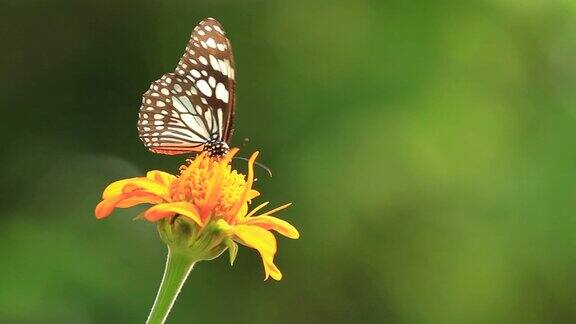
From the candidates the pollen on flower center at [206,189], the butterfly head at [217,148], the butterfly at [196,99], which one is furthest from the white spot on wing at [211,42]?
the pollen on flower center at [206,189]

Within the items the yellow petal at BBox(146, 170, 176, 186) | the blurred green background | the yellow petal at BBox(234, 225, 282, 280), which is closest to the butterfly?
the yellow petal at BBox(146, 170, 176, 186)

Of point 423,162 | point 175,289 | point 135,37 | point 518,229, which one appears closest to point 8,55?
point 135,37

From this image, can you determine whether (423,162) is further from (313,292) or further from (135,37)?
(135,37)

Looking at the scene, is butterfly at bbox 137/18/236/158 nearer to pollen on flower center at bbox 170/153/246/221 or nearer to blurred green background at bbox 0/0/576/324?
pollen on flower center at bbox 170/153/246/221

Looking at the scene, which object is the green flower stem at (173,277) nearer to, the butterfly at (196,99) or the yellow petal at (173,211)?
the yellow petal at (173,211)

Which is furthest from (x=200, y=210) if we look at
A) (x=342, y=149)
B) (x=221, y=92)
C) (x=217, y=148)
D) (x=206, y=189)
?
(x=342, y=149)

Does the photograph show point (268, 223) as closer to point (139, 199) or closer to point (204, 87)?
point (139, 199)

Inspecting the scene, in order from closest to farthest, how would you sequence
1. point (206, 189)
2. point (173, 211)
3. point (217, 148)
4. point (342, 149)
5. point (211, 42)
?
point (173, 211) → point (206, 189) → point (217, 148) → point (211, 42) → point (342, 149)
